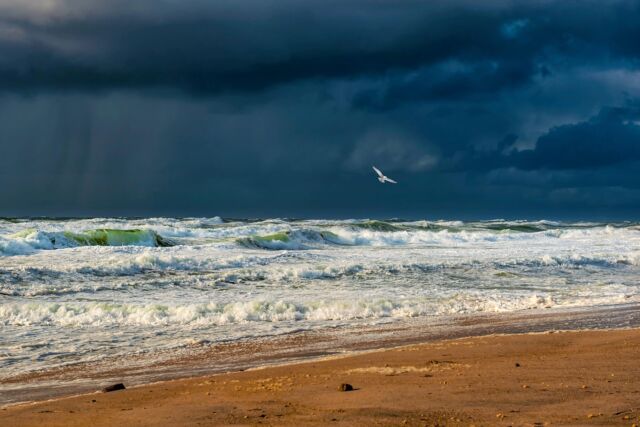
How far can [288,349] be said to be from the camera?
427 inches

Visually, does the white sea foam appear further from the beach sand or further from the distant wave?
the beach sand

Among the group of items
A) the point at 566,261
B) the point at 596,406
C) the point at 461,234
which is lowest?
the point at 596,406

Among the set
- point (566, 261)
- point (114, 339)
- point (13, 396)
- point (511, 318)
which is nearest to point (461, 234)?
point (566, 261)

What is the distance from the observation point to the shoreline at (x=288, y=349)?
344 inches

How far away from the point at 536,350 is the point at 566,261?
20.0 metres

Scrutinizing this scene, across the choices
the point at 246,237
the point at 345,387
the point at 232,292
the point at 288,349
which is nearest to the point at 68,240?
the point at 246,237

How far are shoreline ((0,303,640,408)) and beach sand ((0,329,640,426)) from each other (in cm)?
72

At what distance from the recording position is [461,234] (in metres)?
57.6

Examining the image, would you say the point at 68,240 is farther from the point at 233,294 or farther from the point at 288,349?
the point at 288,349

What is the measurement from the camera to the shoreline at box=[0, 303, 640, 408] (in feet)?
28.7

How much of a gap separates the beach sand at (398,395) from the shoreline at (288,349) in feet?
2.37

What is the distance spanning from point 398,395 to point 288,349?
4.46 metres

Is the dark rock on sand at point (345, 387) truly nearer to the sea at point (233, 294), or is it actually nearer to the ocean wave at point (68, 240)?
the sea at point (233, 294)

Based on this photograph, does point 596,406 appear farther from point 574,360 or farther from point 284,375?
point 284,375
